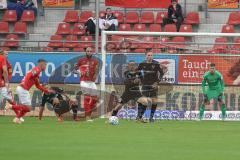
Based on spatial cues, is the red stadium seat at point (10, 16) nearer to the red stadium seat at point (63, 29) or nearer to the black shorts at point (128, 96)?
the red stadium seat at point (63, 29)

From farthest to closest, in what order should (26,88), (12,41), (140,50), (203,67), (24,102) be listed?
(12,41), (140,50), (203,67), (26,88), (24,102)

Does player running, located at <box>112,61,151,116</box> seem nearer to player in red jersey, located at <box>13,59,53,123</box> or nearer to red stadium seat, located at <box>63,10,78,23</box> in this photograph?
player in red jersey, located at <box>13,59,53,123</box>

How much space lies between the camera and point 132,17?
29812mm

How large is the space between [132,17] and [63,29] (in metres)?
2.78

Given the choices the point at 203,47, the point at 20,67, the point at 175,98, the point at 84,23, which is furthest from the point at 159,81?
the point at 84,23

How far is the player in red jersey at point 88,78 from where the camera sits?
76.2ft

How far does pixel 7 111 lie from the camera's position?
83.6 feet

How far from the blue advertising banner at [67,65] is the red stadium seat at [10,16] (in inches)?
225

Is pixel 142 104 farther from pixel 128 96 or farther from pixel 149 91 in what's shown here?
pixel 149 91

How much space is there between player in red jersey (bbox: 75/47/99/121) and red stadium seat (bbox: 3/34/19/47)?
3817 mm

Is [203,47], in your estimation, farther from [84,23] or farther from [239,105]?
[84,23]

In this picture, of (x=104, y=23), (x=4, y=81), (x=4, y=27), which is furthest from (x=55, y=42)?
(x=4, y=81)

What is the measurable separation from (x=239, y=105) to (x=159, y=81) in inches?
109

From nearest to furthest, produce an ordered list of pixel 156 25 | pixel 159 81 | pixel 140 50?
pixel 159 81 < pixel 140 50 < pixel 156 25
